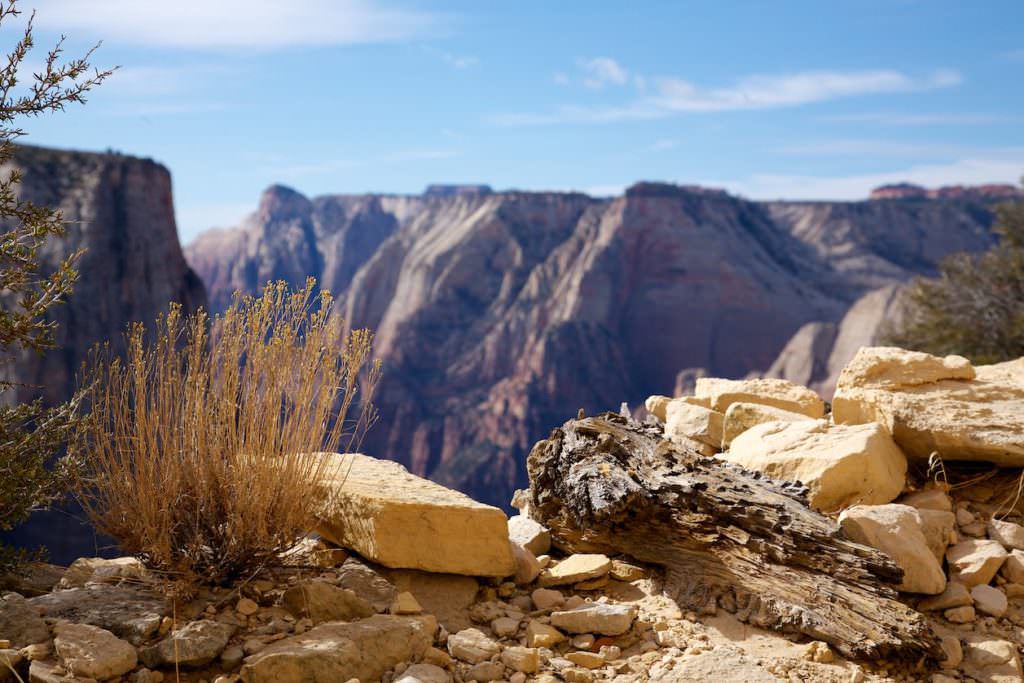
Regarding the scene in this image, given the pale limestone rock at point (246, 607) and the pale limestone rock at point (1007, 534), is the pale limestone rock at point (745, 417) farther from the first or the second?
the pale limestone rock at point (246, 607)

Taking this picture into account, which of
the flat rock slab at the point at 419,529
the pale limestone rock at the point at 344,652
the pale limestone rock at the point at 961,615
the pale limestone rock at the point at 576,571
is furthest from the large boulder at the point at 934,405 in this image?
the pale limestone rock at the point at 344,652

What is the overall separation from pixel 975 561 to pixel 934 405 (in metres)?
1.00

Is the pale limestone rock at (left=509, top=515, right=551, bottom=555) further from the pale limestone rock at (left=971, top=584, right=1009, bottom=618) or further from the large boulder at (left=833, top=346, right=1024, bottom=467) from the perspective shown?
the pale limestone rock at (left=971, top=584, right=1009, bottom=618)

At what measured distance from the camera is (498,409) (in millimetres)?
74312

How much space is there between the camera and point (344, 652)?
366 centimetres

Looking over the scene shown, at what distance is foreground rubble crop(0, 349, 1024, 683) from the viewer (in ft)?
12.3

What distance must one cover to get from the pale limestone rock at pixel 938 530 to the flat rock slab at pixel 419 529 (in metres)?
2.10

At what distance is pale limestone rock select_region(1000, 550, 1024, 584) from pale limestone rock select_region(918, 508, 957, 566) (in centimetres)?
27

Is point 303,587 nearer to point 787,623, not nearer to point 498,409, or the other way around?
point 787,623

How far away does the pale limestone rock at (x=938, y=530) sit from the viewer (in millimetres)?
4699

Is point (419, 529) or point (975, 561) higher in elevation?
point (419, 529)

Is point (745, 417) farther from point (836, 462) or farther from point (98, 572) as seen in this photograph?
point (98, 572)

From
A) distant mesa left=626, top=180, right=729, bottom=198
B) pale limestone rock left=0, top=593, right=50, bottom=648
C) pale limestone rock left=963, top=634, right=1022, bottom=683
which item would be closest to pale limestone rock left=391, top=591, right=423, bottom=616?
pale limestone rock left=0, top=593, right=50, bottom=648

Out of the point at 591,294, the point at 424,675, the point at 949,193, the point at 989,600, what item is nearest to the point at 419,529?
the point at 424,675
